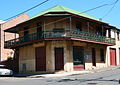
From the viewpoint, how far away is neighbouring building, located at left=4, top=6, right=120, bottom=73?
27.8 meters

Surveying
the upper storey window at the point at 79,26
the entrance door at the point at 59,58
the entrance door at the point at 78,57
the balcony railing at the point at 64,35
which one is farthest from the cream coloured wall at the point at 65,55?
the upper storey window at the point at 79,26

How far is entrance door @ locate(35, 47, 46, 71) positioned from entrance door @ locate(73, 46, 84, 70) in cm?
377

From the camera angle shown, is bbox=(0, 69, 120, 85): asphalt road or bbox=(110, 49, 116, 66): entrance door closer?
bbox=(0, 69, 120, 85): asphalt road

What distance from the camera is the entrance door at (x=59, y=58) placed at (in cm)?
2806

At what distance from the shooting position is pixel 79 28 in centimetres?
3094

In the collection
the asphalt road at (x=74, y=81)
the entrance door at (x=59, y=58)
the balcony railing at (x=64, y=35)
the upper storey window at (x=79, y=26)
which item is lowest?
the asphalt road at (x=74, y=81)

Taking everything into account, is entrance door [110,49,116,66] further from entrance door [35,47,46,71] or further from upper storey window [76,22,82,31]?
entrance door [35,47,46,71]

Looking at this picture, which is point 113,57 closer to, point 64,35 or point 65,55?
point 65,55

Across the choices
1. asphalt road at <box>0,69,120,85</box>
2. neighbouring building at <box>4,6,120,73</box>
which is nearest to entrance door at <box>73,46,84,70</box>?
neighbouring building at <box>4,6,120,73</box>

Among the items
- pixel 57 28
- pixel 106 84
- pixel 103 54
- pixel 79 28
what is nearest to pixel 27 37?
pixel 57 28

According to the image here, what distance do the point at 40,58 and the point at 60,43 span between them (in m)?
3.63

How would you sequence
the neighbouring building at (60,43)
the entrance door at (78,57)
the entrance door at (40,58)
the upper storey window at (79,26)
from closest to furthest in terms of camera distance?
the neighbouring building at (60,43) → the entrance door at (78,57) → the entrance door at (40,58) → the upper storey window at (79,26)

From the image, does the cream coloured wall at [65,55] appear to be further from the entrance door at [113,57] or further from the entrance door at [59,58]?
the entrance door at [113,57]

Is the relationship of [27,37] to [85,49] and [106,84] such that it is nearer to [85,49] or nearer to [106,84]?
[85,49]
